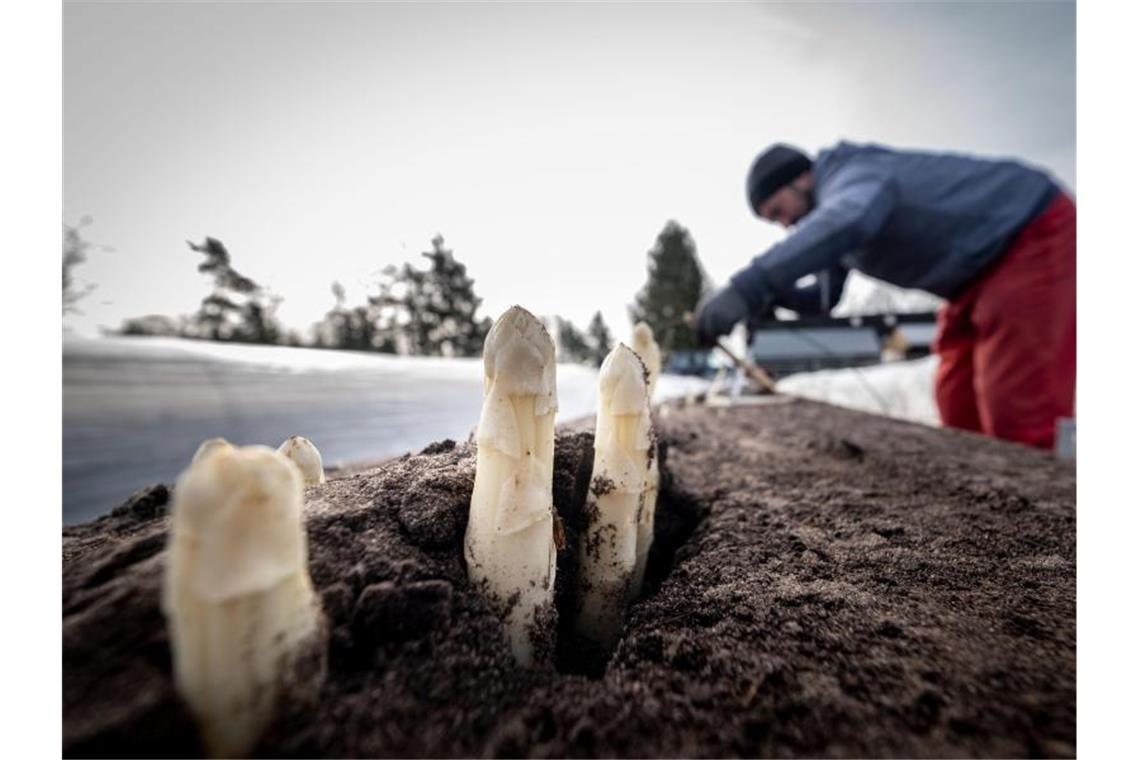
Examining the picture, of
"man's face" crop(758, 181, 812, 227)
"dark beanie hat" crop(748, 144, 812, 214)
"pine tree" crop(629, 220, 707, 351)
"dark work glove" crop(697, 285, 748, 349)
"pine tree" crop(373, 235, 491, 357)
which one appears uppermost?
"pine tree" crop(629, 220, 707, 351)

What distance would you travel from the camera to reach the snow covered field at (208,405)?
138 centimetres

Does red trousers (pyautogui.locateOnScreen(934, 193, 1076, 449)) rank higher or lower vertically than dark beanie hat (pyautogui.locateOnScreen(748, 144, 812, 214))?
lower

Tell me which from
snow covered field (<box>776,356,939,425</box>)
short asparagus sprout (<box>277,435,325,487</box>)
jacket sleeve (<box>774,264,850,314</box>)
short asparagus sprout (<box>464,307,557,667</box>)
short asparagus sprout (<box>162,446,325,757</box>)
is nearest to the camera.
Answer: short asparagus sprout (<box>162,446,325,757</box>)

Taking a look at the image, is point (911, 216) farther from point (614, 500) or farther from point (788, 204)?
point (614, 500)

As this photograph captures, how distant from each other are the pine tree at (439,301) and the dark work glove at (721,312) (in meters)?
1.52

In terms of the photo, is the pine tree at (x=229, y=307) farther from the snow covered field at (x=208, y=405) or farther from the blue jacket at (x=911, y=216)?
the blue jacket at (x=911, y=216)

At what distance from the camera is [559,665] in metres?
0.58

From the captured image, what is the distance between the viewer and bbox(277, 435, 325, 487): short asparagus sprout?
0.58 m

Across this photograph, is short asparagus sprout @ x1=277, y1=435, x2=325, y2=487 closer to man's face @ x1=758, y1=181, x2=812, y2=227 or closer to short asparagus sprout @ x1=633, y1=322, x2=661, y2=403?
short asparagus sprout @ x1=633, y1=322, x2=661, y2=403

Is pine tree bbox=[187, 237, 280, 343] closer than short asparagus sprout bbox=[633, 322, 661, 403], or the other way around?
pine tree bbox=[187, 237, 280, 343]

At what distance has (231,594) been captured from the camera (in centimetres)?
28

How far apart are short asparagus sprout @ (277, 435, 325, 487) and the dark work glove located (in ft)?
6.63

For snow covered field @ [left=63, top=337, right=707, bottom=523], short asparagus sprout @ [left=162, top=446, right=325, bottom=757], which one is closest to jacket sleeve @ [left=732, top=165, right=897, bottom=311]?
snow covered field @ [left=63, top=337, right=707, bottom=523]

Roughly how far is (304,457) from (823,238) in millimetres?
2276
